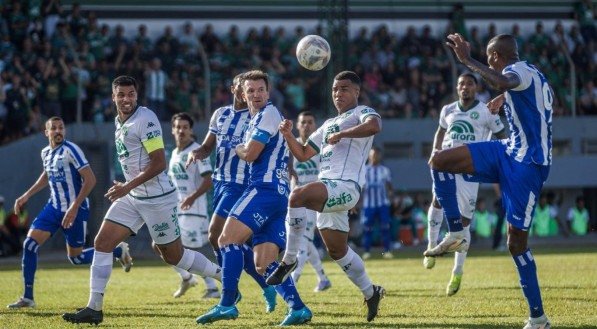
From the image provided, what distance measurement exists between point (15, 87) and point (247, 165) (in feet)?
51.8

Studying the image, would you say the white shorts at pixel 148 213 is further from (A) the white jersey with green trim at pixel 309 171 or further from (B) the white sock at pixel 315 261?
(A) the white jersey with green trim at pixel 309 171

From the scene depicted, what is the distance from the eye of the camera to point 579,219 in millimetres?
32594

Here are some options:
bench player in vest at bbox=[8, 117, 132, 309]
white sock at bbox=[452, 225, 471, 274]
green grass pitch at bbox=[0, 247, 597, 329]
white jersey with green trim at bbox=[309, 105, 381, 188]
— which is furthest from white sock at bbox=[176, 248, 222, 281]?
white sock at bbox=[452, 225, 471, 274]

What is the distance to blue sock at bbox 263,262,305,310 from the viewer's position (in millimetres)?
11070

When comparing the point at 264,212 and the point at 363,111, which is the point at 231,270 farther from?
the point at 363,111

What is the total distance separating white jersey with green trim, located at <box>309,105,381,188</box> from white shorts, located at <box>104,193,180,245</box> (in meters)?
1.75

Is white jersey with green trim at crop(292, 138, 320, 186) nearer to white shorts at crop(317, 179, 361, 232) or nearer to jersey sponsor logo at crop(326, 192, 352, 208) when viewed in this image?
white shorts at crop(317, 179, 361, 232)

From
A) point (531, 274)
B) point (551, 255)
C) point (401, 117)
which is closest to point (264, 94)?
point (531, 274)

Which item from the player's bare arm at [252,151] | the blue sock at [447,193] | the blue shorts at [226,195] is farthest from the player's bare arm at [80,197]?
the blue sock at [447,193]

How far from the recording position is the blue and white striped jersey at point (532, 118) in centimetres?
1009

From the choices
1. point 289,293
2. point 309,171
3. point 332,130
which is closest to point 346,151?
point 332,130

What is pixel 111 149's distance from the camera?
27703mm

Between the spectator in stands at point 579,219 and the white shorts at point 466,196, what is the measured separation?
17.7 meters

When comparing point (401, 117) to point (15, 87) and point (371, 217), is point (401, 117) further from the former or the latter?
point (15, 87)
